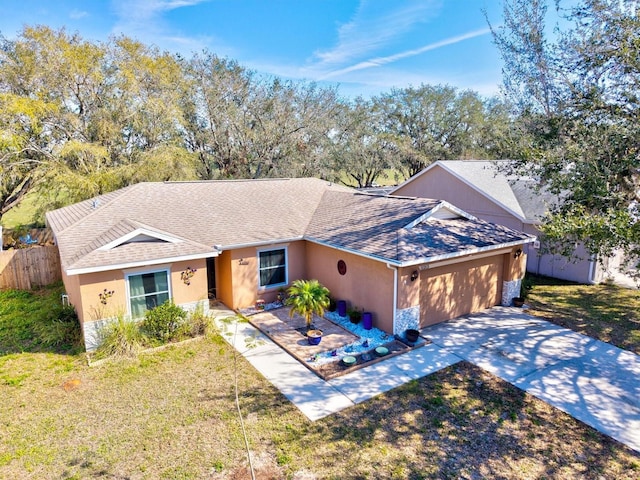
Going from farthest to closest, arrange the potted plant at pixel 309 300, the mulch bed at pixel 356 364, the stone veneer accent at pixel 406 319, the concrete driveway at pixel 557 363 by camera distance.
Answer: the potted plant at pixel 309 300 < the stone veneer accent at pixel 406 319 < the mulch bed at pixel 356 364 < the concrete driveway at pixel 557 363

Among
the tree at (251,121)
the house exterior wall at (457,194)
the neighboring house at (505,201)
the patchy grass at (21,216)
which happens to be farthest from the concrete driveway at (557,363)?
the patchy grass at (21,216)

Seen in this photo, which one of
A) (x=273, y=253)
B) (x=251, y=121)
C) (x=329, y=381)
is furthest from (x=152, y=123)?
(x=329, y=381)

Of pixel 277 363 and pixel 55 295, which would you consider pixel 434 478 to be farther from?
pixel 55 295

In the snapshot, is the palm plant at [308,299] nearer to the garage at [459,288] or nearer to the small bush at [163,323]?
the garage at [459,288]

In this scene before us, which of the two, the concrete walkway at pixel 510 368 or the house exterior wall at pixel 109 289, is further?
the house exterior wall at pixel 109 289

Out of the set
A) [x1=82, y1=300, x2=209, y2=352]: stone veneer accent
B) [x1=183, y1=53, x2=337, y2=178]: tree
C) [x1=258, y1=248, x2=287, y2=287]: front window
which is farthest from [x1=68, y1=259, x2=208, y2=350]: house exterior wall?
[x1=183, y1=53, x2=337, y2=178]: tree

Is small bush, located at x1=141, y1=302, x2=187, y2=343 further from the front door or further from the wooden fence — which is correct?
the wooden fence

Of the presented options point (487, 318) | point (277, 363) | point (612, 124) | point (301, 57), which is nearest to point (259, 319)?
point (277, 363)

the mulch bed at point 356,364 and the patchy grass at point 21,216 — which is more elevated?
the patchy grass at point 21,216
